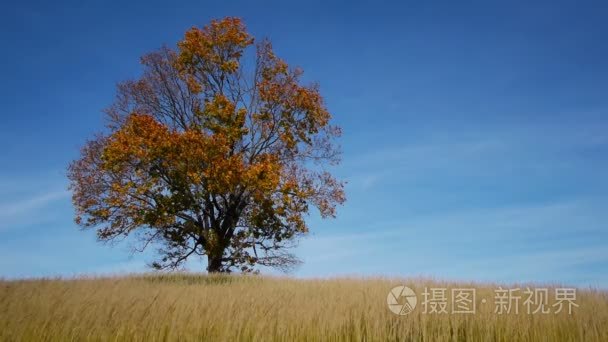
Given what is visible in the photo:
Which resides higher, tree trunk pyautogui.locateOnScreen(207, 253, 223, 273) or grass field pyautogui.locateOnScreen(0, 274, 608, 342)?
tree trunk pyautogui.locateOnScreen(207, 253, 223, 273)

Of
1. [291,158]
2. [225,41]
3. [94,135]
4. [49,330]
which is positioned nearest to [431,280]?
[291,158]

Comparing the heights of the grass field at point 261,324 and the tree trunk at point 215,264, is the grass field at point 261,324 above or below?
below

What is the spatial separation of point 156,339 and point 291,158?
60.7 feet

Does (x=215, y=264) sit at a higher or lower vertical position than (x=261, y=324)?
higher

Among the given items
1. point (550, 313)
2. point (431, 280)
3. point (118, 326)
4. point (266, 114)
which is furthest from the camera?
point (266, 114)

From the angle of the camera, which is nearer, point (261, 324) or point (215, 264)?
point (261, 324)

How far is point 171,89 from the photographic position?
26.6m

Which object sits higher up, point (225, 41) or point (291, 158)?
point (225, 41)

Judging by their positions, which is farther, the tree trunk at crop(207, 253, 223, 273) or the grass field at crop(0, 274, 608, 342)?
the tree trunk at crop(207, 253, 223, 273)

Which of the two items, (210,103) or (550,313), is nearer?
(550,313)

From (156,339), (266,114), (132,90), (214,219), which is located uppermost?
(132,90)

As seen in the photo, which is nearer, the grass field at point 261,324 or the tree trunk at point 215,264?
the grass field at point 261,324

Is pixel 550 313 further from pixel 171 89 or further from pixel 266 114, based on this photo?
pixel 171 89

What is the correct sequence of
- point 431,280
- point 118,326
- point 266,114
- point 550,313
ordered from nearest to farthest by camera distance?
point 118,326
point 550,313
point 431,280
point 266,114
